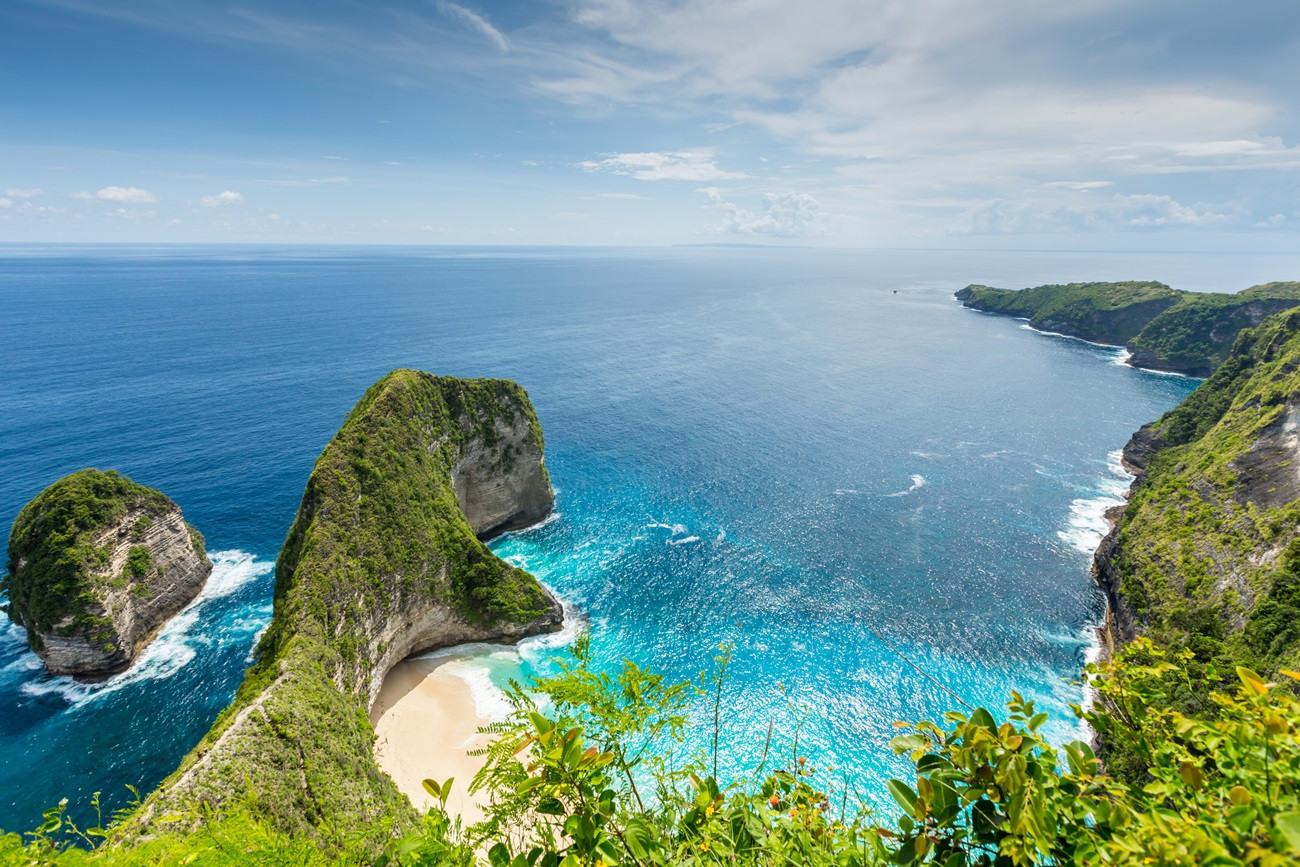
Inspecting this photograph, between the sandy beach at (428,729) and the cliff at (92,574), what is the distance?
913 inches

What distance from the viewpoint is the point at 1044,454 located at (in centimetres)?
8819

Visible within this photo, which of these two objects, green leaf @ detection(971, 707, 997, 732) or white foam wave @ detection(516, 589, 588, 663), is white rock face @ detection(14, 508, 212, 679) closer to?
white foam wave @ detection(516, 589, 588, 663)

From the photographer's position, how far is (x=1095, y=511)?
70.9 metres

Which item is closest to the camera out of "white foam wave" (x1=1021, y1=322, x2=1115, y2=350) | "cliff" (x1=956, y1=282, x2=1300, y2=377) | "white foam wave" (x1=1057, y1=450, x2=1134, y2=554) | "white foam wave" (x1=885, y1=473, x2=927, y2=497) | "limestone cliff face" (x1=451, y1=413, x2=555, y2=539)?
"limestone cliff face" (x1=451, y1=413, x2=555, y2=539)

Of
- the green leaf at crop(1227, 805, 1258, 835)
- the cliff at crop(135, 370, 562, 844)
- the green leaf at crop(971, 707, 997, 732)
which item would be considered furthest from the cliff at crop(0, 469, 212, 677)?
the green leaf at crop(1227, 805, 1258, 835)

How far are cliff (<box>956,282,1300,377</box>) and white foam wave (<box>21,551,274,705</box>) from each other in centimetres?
19652

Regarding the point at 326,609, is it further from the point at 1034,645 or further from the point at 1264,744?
the point at 1034,645

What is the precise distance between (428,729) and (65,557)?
32.7 metres

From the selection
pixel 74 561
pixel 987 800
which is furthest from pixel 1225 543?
pixel 74 561

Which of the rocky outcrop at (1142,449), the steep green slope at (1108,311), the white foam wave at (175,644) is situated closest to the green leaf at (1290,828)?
the white foam wave at (175,644)

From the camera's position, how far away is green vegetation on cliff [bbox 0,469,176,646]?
4356 cm

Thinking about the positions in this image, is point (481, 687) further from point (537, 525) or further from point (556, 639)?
point (537, 525)

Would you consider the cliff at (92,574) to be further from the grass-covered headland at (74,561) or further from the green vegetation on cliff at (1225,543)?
the green vegetation on cliff at (1225,543)

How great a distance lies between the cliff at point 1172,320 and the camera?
142 metres
